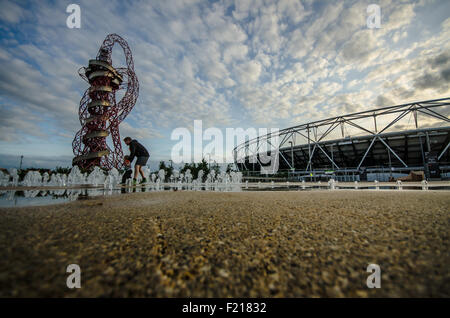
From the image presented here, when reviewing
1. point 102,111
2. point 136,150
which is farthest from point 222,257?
point 102,111

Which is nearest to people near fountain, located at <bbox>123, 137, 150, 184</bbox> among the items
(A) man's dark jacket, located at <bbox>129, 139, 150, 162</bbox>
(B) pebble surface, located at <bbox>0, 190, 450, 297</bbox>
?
(A) man's dark jacket, located at <bbox>129, 139, 150, 162</bbox>

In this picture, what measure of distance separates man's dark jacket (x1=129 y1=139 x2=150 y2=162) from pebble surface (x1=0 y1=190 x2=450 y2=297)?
209 inches

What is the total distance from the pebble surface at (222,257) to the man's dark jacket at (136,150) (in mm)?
5306

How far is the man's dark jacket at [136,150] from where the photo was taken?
785cm

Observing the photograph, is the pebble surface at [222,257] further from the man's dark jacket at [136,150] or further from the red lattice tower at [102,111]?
the red lattice tower at [102,111]

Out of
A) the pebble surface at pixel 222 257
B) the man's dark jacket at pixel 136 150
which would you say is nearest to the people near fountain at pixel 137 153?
the man's dark jacket at pixel 136 150

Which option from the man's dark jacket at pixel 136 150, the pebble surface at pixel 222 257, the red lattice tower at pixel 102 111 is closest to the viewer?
the pebble surface at pixel 222 257

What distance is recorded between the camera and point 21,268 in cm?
140

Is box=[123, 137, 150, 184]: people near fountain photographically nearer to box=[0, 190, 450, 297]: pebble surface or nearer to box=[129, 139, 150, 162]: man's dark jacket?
box=[129, 139, 150, 162]: man's dark jacket

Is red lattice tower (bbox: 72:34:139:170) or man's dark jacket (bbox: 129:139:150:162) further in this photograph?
red lattice tower (bbox: 72:34:139:170)

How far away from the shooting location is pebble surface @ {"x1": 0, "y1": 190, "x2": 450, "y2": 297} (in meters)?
1.32
